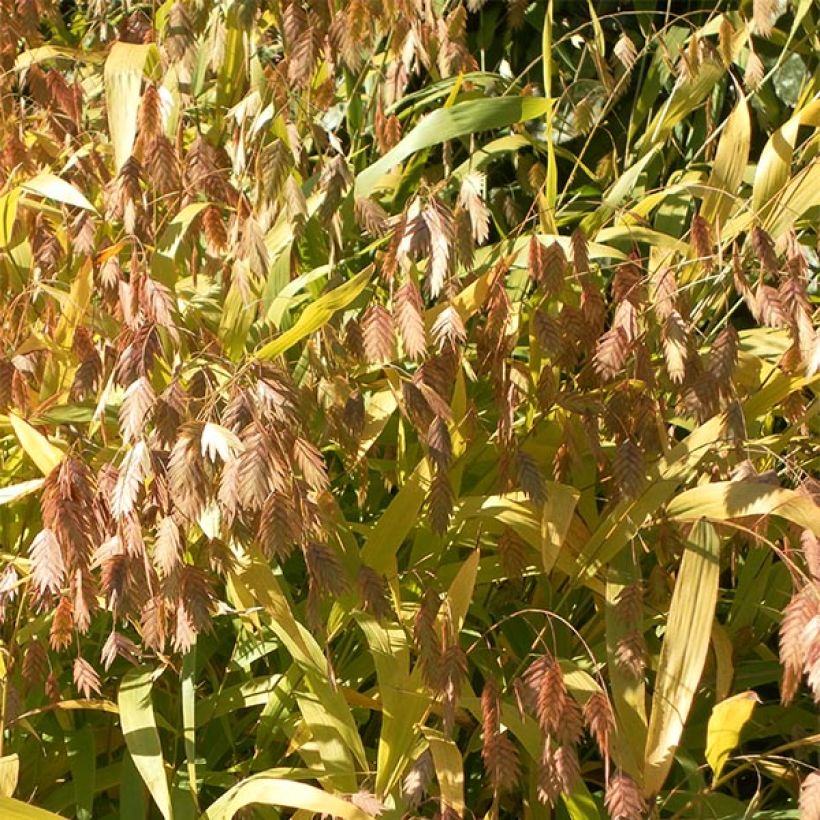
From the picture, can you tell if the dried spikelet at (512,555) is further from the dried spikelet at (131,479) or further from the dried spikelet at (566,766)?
the dried spikelet at (131,479)

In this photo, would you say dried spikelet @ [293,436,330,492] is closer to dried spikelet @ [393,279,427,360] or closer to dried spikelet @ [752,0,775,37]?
dried spikelet @ [393,279,427,360]

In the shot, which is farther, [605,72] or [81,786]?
[605,72]

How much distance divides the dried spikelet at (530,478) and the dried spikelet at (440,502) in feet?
0.26

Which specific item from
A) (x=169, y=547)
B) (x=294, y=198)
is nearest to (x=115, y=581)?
(x=169, y=547)

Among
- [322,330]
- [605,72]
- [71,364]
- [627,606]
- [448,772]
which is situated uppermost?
[605,72]

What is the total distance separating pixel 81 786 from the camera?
157 cm

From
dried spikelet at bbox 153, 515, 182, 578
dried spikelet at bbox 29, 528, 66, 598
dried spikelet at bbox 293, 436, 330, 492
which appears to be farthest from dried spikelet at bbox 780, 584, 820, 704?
dried spikelet at bbox 29, 528, 66, 598

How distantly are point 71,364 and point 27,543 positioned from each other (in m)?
0.25

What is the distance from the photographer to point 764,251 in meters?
1.37

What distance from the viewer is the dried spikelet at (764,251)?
53.4 inches

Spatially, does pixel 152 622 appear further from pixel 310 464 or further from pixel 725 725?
pixel 725 725

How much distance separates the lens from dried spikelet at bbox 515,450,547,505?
1.37m

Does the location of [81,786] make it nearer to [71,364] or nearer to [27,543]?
[27,543]

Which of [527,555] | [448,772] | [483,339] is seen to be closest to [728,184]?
[483,339]
